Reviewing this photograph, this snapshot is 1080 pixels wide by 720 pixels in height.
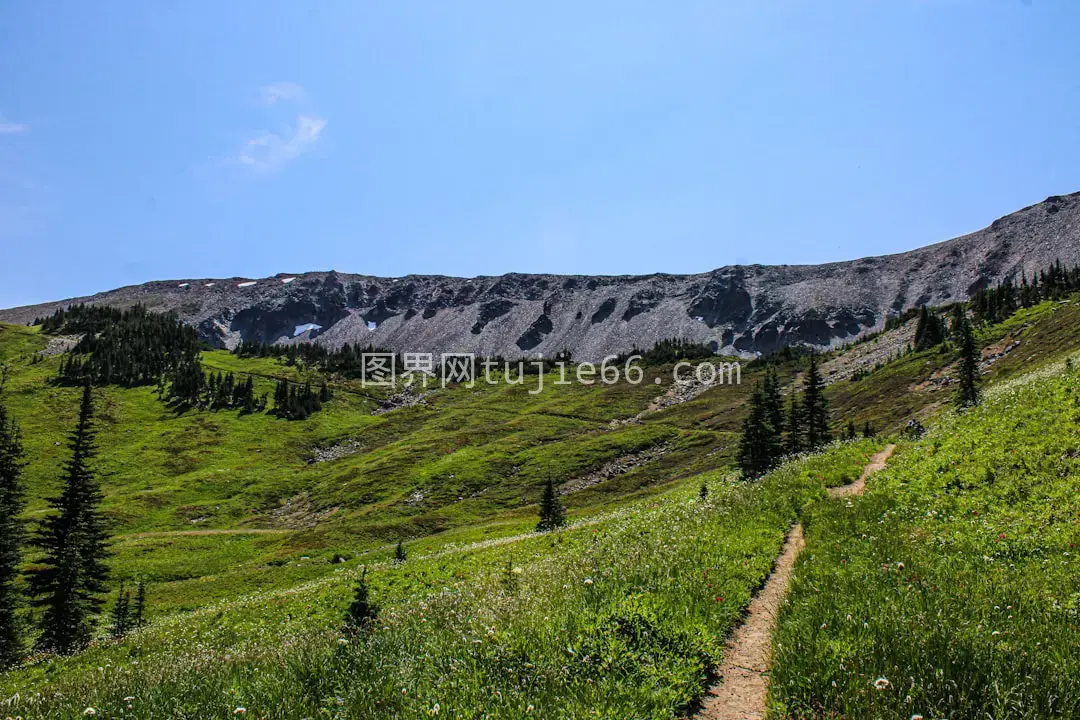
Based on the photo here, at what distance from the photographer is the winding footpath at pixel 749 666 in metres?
6.38

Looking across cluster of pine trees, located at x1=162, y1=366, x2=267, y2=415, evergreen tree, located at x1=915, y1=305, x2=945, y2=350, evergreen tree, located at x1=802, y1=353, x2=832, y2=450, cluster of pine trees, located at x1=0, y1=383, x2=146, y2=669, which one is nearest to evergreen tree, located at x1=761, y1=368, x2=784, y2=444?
evergreen tree, located at x1=802, y1=353, x2=832, y2=450

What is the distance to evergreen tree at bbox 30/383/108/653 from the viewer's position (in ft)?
96.6

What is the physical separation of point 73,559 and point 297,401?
497 ft

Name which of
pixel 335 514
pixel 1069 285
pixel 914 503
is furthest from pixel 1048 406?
pixel 1069 285

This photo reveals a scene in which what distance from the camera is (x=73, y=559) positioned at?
99.8 feet

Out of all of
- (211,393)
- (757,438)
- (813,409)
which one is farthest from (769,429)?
(211,393)

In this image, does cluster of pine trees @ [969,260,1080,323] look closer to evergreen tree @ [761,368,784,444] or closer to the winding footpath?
evergreen tree @ [761,368,784,444]

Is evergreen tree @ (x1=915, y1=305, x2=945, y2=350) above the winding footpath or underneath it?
above

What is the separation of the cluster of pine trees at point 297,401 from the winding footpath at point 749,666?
176 metres

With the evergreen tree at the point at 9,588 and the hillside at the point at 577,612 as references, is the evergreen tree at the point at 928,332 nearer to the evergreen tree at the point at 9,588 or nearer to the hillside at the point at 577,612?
the hillside at the point at 577,612

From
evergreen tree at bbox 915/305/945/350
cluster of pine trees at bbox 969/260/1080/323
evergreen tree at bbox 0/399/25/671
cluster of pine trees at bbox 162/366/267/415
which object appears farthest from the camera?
cluster of pine trees at bbox 162/366/267/415

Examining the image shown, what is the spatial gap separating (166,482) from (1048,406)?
443 ft

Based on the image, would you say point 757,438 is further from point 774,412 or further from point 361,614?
point 361,614

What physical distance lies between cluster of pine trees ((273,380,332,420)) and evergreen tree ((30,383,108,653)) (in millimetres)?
133447
